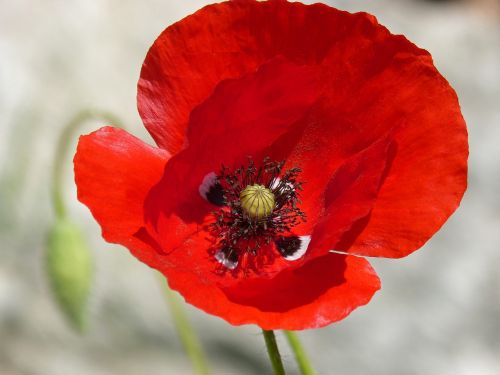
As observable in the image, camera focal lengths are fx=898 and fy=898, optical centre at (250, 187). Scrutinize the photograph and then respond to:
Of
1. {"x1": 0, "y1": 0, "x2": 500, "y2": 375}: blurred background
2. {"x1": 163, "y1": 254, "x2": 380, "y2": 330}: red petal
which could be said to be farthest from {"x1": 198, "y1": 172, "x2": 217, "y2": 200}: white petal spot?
{"x1": 0, "y1": 0, "x2": 500, "y2": 375}: blurred background

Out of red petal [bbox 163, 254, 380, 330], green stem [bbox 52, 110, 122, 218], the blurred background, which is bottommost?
red petal [bbox 163, 254, 380, 330]

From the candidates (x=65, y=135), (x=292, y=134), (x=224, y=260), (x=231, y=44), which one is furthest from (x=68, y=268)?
(x=231, y=44)

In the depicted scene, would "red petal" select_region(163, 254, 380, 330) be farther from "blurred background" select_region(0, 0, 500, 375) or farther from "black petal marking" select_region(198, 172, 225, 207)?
"blurred background" select_region(0, 0, 500, 375)

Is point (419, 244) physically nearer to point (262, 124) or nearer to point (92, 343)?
point (262, 124)

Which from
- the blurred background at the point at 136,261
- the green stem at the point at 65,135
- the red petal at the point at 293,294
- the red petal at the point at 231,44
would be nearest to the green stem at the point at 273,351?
the red petal at the point at 293,294

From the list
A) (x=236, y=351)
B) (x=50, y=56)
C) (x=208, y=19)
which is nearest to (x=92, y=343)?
(x=236, y=351)

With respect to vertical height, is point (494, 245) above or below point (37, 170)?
below

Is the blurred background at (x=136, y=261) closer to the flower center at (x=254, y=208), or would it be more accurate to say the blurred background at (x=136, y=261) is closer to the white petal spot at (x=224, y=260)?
the flower center at (x=254, y=208)

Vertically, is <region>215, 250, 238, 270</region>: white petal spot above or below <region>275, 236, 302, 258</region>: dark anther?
below
